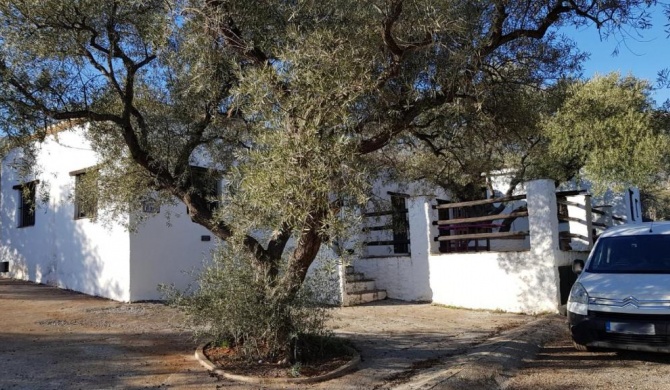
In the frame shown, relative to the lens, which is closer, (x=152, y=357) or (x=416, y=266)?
(x=152, y=357)

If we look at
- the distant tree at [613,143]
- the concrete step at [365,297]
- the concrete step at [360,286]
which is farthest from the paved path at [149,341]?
the distant tree at [613,143]

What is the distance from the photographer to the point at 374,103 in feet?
23.8

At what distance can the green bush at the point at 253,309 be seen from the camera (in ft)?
20.7

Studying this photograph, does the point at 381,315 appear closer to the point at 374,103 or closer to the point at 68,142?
the point at 374,103

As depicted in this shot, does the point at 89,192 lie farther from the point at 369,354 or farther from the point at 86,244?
the point at 369,354

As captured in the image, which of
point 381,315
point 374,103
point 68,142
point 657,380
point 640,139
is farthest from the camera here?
point 640,139

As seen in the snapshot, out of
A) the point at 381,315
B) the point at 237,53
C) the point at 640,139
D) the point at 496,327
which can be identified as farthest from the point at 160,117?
the point at 640,139

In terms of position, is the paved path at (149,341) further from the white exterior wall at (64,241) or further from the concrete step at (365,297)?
the white exterior wall at (64,241)

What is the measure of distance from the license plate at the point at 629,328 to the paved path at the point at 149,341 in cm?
196

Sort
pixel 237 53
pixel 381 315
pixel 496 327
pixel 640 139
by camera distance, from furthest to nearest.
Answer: pixel 640 139
pixel 381 315
pixel 496 327
pixel 237 53

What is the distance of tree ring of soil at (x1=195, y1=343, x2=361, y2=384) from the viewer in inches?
236

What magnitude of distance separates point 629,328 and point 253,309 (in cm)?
451

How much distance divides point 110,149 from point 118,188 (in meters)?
0.64

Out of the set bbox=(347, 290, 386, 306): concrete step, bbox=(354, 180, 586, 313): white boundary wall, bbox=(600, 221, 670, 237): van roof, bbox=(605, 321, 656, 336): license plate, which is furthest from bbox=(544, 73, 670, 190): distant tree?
bbox=(605, 321, 656, 336): license plate
